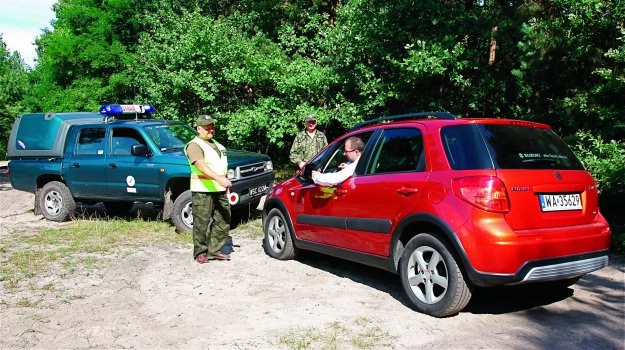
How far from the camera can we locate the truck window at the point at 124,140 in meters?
8.95

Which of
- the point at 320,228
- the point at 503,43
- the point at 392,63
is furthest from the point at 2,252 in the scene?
the point at 503,43

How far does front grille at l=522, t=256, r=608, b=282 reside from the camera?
3.94m

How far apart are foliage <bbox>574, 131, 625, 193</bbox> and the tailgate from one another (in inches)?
96.7

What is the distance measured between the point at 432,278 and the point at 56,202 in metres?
8.23

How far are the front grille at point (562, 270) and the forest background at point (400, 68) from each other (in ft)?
9.08

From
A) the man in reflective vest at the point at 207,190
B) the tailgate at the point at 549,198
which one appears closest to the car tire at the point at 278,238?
the man in reflective vest at the point at 207,190

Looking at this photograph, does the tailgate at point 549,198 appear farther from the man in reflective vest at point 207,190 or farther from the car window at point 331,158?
the man in reflective vest at point 207,190

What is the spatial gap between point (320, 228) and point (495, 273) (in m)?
2.24

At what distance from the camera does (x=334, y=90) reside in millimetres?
13305

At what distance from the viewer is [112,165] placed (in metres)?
8.92

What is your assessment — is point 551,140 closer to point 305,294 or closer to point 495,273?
point 495,273

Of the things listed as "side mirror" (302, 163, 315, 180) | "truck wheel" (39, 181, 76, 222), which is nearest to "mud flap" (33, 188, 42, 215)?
"truck wheel" (39, 181, 76, 222)

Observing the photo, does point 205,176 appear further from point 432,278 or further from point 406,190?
point 432,278

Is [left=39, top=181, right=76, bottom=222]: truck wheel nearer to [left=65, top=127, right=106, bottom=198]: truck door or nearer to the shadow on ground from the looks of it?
[left=65, top=127, right=106, bottom=198]: truck door
